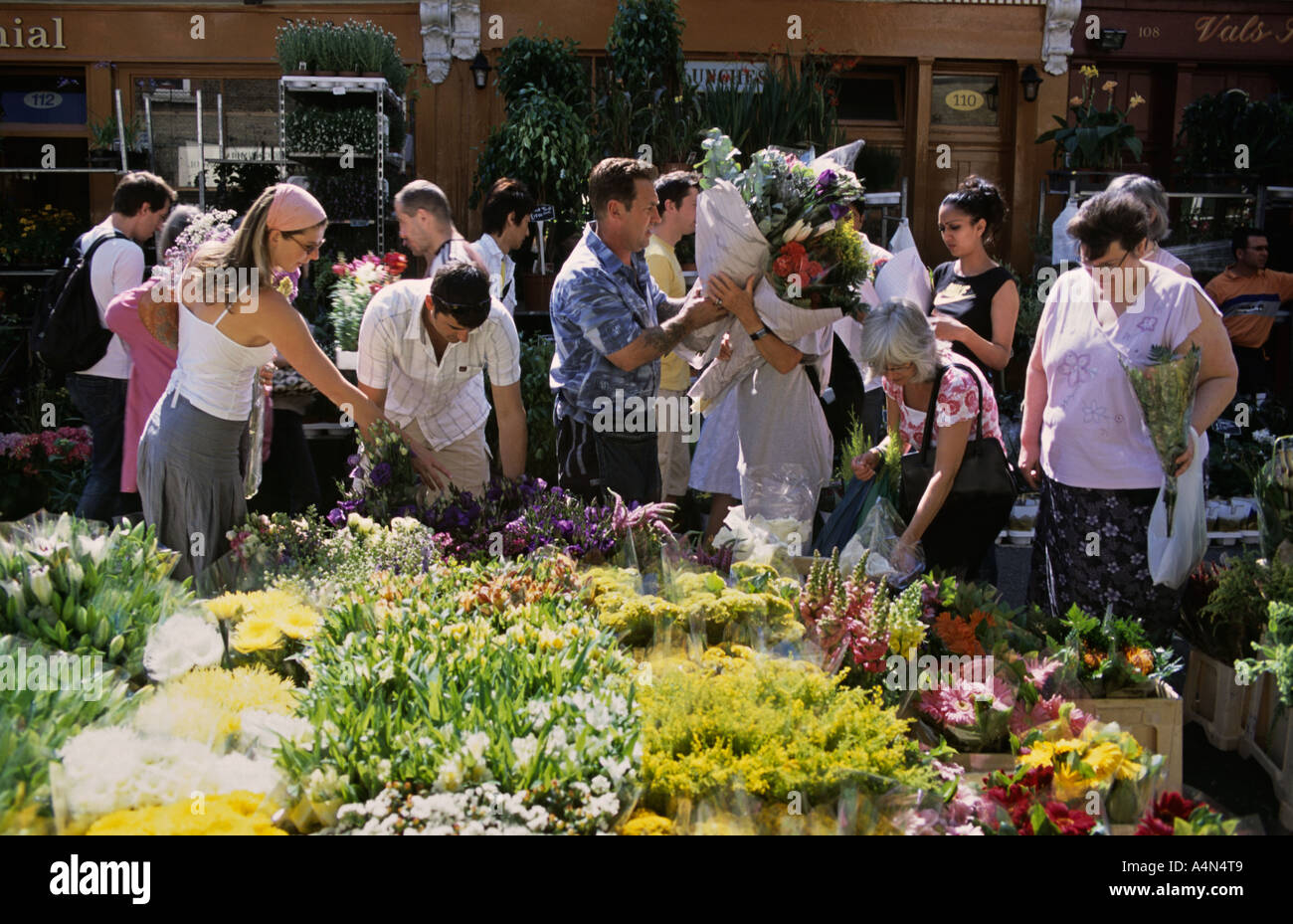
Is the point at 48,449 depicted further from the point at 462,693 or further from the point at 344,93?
the point at 462,693

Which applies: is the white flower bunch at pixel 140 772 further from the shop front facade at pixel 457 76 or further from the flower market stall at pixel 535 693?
the shop front facade at pixel 457 76

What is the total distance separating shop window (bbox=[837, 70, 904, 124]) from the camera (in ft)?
→ 33.8

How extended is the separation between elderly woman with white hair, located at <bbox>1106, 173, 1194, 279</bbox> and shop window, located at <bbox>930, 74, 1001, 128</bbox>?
6428 mm

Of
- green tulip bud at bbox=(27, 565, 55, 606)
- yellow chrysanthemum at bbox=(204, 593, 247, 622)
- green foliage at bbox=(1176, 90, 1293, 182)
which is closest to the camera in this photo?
green tulip bud at bbox=(27, 565, 55, 606)

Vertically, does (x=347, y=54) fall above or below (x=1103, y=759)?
above

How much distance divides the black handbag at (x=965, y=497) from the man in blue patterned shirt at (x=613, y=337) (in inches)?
34.4

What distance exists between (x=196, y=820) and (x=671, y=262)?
3.68 metres

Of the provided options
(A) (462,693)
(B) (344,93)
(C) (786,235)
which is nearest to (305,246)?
(C) (786,235)

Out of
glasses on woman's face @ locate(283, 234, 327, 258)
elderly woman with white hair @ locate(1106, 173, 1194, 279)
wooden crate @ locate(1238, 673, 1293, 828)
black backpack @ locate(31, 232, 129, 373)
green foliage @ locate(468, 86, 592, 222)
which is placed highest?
green foliage @ locate(468, 86, 592, 222)

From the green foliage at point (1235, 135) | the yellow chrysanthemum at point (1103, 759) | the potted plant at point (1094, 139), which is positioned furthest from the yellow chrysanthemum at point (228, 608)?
the green foliage at point (1235, 135)

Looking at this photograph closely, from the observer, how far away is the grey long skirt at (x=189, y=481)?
134 inches

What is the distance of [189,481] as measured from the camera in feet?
11.1

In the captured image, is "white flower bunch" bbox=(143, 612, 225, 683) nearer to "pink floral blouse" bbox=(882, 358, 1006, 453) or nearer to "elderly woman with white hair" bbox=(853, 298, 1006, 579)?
"elderly woman with white hair" bbox=(853, 298, 1006, 579)

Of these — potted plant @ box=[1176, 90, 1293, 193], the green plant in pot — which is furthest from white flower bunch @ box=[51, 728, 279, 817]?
potted plant @ box=[1176, 90, 1293, 193]
